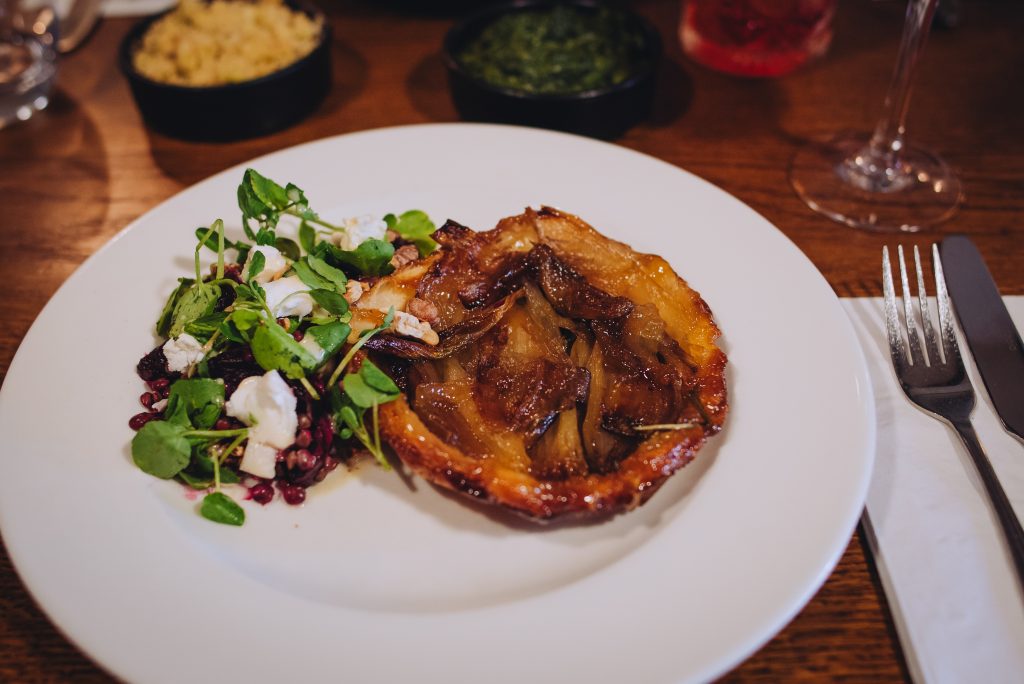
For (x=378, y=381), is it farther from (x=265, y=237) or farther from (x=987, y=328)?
(x=987, y=328)

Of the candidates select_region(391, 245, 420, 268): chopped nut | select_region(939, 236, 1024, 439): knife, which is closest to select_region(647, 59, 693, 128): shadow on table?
select_region(939, 236, 1024, 439): knife

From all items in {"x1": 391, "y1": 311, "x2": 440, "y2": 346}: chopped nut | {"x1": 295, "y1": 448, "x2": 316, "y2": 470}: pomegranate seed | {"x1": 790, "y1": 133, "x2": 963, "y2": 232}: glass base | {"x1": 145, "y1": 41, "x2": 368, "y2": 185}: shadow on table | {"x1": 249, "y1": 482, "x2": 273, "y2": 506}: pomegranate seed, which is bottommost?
{"x1": 145, "y1": 41, "x2": 368, "y2": 185}: shadow on table

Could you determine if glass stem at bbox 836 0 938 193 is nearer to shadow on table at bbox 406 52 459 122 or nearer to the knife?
the knife

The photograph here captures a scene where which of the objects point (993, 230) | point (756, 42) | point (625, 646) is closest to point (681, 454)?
point (625, 646)

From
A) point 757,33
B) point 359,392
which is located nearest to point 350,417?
point 359,392

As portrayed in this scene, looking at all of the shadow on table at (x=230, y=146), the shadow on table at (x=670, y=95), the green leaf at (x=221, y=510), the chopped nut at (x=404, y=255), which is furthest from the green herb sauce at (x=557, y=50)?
the green leaf at (x=221, y=510)

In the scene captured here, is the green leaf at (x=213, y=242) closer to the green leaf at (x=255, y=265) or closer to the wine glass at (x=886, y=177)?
the green leaf at (x=255, y=265)
